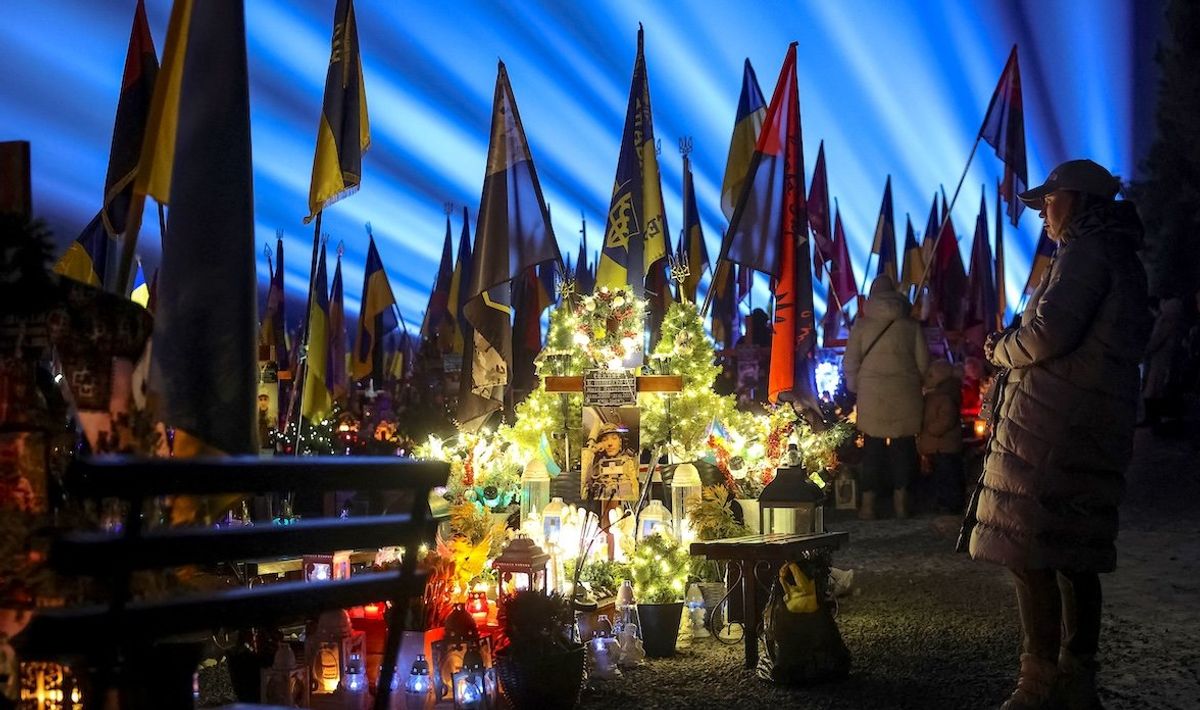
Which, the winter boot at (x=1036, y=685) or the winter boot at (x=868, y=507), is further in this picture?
the winter boot at (x=868, y=507)

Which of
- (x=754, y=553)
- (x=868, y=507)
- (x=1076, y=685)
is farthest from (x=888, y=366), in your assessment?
(x=1076, y=685)

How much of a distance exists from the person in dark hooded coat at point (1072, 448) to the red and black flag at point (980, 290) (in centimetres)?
1629

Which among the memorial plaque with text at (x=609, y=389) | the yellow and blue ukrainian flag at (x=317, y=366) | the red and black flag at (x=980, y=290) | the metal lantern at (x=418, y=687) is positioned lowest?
the metal lantern at (x=418, y=687)

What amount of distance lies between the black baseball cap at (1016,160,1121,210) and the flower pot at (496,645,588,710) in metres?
3.55

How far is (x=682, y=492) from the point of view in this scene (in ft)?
28.9

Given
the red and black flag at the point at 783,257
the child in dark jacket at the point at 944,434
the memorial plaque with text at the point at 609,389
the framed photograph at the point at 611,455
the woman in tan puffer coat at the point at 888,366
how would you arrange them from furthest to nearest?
the child in dark jacket at the point at 944,434 < the woman in tan puffer coat at the point at 888,366 < the red and black flag at the point at 783,257 < the memorial plaque with text at the point at 609,389 < the framed photograph at the point at 611,455

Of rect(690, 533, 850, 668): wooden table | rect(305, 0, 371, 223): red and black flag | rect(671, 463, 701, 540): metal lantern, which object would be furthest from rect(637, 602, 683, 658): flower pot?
rect(305, 0, 371, 223): red and black flag

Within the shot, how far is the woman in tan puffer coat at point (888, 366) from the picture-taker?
13320mm

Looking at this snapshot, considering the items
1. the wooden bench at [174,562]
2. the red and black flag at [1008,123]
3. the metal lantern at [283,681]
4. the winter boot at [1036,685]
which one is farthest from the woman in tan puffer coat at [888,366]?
the wooden bench at [174,562]

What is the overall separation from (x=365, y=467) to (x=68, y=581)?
5.46 feet

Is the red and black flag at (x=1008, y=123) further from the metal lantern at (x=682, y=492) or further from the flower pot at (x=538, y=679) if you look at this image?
the flower pot at (x=538, y=679)

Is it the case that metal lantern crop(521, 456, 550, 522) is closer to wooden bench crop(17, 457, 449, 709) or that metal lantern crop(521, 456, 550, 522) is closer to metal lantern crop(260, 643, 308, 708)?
metal lantern crop(260, 643, 308, 708)

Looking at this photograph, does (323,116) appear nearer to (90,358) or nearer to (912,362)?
(90,358)

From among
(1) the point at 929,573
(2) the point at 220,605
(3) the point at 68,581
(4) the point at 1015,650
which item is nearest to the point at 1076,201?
(4) the point at 1015,650
